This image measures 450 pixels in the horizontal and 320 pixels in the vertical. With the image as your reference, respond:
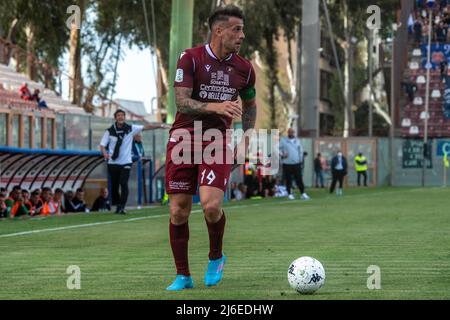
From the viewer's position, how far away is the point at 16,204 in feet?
75.0

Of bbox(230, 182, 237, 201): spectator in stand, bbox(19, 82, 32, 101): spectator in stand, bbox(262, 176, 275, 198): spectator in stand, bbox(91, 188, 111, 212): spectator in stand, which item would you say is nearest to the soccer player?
bbox(91, 188, 111, 212): spectator in stand

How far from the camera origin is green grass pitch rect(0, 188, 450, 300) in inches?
375

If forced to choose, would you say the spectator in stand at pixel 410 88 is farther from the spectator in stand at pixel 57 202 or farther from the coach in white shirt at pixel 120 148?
the coach in white shirt at pixel 120 148

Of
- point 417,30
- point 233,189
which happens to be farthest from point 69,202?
point 417,30

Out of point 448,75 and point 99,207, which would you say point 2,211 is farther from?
point 448,75

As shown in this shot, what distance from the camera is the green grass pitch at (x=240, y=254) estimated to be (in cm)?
953

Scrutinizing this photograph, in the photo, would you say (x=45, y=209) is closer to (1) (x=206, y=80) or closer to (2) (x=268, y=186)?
(2) (x=268, y=186)

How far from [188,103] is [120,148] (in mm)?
13720

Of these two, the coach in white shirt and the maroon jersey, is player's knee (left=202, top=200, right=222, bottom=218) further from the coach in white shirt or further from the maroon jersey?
the coach in white shirt

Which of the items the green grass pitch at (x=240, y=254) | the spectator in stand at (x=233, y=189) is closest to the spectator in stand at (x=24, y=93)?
the spectator in stand at (x=233, y=189)

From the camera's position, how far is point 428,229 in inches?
705

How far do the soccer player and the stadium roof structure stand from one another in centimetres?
1332

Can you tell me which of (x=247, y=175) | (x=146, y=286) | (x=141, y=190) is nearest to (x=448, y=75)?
(x=247, y=175)

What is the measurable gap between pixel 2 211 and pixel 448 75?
158 ft
